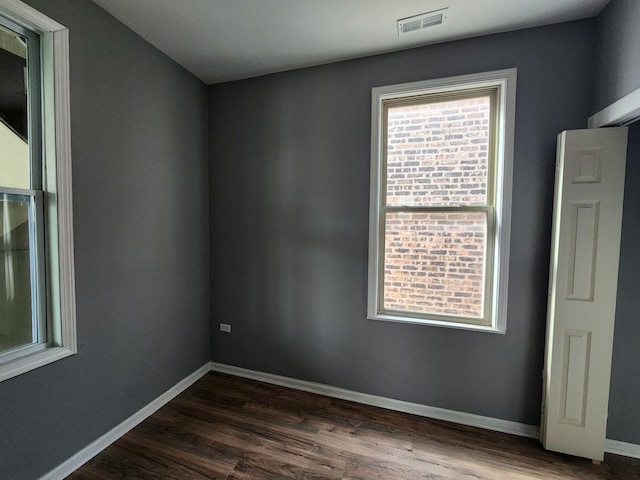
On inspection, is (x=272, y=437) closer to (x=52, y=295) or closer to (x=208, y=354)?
(x=208, y=354)

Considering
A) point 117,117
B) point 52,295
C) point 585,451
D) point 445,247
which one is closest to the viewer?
point 52,295

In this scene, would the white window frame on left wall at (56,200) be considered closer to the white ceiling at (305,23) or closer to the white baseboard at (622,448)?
the white ceiling at (305,23)

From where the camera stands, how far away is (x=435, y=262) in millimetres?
2219

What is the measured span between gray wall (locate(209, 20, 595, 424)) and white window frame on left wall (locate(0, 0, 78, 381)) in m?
1.22

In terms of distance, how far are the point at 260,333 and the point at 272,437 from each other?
90cm

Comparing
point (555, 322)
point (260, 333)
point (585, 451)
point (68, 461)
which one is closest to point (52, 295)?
point (68, 461)

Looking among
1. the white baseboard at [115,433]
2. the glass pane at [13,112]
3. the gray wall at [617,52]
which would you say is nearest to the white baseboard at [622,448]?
the gray wall at [617,52]

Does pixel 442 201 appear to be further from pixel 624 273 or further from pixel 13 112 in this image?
pixel 13 112

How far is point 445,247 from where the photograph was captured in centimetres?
220

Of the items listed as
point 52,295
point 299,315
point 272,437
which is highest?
point 52,295

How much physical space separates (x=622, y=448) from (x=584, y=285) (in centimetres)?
111

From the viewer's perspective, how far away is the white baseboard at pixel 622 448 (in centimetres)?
180

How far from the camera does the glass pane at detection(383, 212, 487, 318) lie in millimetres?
2145

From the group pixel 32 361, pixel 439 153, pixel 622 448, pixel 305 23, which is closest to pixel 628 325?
pixel 622 448
